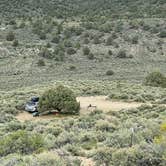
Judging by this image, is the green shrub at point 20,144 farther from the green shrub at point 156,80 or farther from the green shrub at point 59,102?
the green shrub at point 156,80

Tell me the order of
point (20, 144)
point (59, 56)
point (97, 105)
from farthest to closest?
point (59, 56)
point (97, 105)
point (20, 144)

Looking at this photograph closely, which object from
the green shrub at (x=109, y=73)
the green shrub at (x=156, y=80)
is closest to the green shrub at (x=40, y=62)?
the green shrub at (x=109, y=73)

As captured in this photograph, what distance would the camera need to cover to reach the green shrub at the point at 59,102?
93.5 feet

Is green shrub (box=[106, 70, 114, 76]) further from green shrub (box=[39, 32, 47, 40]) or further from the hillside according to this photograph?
green shrub (box=[39, 32, 47, 40])

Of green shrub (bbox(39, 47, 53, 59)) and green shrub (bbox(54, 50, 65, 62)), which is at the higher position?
green shrub (bbox(39, 47, 53, 59))

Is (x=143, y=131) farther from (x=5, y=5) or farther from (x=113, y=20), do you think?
(x=5, y=5)

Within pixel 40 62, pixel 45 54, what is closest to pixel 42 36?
pixel 45 54

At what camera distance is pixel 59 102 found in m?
28.7

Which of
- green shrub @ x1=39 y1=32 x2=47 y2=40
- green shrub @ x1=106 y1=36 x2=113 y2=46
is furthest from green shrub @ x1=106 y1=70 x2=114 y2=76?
green shrub @ x1=39 y1=32 x2=47 y2=40

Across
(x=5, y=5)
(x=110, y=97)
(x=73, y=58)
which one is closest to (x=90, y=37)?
(x=73, y=58)

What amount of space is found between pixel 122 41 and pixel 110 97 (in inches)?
1425

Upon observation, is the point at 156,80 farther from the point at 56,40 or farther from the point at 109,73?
the point at 56,40

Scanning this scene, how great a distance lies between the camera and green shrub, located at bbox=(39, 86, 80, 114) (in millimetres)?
28484

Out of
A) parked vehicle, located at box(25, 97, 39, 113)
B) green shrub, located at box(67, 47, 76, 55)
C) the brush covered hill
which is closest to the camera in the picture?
parked vehicle, located at box(25, 97, 39, 113)
